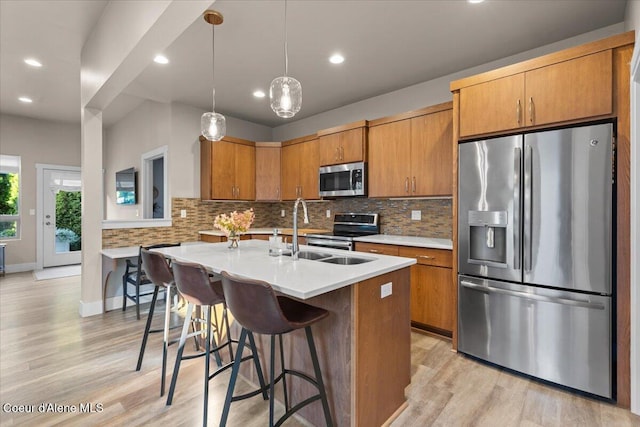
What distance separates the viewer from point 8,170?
18.7ft

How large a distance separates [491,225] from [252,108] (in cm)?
368

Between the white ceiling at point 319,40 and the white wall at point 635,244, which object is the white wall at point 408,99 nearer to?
the white ceiling at point 319,40

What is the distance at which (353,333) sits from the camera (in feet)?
4.99

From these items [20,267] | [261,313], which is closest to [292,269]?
[261,313]

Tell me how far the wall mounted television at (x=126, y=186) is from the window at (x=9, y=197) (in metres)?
1.74

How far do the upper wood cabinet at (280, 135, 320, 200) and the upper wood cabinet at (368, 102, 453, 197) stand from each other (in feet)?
3.24

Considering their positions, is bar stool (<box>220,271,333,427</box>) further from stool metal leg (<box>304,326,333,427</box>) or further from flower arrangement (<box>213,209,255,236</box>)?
flower arrangement (<box>213,209,255,236</box>)

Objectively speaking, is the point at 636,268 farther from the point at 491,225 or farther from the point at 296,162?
the point at 296,162

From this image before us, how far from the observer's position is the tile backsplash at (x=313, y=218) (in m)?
3.58

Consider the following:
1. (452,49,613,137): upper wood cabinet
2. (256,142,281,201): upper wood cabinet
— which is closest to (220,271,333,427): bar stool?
(452,49,613,137): upper wood cabinet

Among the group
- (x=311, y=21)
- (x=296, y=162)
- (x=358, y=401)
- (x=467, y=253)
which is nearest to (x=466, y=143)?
(x=467, y=253)

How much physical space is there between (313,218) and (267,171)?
1077 millimetres

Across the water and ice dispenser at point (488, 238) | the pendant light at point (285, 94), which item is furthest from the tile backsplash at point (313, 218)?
the pendant light at point (285, 94)

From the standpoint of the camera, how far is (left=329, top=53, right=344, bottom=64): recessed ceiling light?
3.05m
